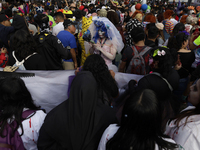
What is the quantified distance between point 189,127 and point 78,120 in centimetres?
90

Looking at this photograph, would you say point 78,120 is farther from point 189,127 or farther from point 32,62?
point 32,62

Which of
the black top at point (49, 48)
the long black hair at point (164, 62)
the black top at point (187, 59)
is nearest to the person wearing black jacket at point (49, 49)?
the black top at point (49, 48)

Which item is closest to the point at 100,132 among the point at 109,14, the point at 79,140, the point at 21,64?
the point at 79,140

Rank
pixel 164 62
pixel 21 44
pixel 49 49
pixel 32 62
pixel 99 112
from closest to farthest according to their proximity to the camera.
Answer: pixel 99 112
pixel 164 62
pixel 21 44
pixel 32 62
pixel 49 49

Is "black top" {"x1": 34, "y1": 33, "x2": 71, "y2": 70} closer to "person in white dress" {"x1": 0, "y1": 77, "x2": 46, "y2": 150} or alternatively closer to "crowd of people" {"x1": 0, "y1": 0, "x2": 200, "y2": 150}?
"crowd of people" {"x1": 0, "y1": 0, "x2": 200, "y2": 150}

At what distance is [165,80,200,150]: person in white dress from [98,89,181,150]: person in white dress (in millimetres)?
145

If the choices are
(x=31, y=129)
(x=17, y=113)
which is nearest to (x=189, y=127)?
(x=31, y=129)

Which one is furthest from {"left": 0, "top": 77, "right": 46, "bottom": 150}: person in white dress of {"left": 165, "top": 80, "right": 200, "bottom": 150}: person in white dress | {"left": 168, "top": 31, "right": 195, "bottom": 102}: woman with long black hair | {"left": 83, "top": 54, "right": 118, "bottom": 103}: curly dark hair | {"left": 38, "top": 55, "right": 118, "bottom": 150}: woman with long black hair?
{"left": 168, "top": 31, "right": 195, "bottom": 102}: woman with long black hair

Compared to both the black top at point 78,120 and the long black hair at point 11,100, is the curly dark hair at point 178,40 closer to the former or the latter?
the black top at point 78,120

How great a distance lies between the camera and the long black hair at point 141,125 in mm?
1102

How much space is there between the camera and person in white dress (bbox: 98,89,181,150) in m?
1.10

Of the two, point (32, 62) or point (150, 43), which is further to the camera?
point (150, 43)

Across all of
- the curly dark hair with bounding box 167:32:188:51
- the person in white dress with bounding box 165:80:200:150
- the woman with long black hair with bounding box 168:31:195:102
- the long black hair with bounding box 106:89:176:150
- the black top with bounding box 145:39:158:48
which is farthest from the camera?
the black top with bounding box 145:39:158:48

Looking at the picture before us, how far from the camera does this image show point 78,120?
133 cm
